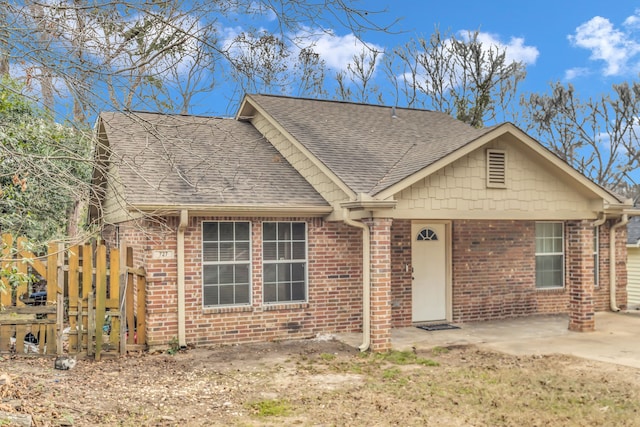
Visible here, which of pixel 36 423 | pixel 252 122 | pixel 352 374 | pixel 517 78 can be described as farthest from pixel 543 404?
pixel 517 78

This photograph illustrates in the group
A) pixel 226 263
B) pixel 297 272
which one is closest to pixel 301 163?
pixel 297 272

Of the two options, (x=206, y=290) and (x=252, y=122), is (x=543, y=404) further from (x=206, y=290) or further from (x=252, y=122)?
(x=252, y=122)

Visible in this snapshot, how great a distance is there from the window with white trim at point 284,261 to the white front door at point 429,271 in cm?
271

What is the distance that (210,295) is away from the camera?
34.2 ft

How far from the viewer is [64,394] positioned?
6785 millimetres

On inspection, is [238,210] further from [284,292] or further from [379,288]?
[379,288]

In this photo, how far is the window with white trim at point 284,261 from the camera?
1088 centimetres

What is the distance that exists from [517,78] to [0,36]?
28.1 meters

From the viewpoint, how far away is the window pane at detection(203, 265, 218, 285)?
1041cm

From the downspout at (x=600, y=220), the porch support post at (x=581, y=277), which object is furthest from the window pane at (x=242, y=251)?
the downspout at (x=600, y=220)

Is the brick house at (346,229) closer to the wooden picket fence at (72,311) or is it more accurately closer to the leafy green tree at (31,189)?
the wooden picket fence at (72,311)

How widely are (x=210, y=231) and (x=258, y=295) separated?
1.49m

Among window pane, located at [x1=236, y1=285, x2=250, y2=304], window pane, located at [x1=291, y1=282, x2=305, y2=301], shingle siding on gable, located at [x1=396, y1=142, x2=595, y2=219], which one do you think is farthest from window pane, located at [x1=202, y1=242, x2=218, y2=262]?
shingle siding on gable, located at [x1=396, y1=142, x2=595, y2=219]

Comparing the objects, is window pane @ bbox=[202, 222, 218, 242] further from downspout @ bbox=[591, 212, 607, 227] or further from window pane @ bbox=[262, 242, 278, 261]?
downspout @ bbox=[591, 212, 607, 227]
